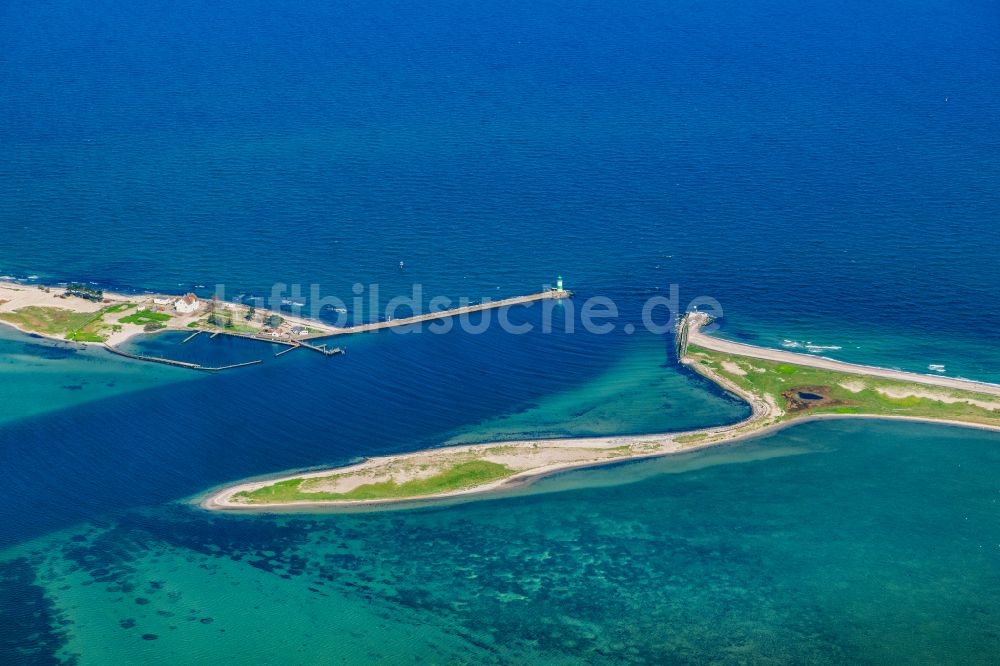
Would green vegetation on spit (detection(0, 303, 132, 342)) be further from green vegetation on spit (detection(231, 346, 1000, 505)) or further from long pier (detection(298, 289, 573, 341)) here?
green vegetation on spit (detection(231, 346, 1000, 505))

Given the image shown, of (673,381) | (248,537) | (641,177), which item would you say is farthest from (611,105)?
(248,537)

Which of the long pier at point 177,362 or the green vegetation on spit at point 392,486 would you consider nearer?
the green vegetation on spit at point 392,486

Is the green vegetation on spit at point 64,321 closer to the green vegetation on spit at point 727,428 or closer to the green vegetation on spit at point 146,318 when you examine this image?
the green vegetation on spit at point 146,318

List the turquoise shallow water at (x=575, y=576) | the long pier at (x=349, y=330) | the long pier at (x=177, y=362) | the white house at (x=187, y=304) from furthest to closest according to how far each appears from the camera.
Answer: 1. the white house at (x=187, y=304)
2. the long pier at (x=349, y=330)
3. the long pier at (x=177, y=362)
4. the turquoise shallow water at (x=575, y=576)

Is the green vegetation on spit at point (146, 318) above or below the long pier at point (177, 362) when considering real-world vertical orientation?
above

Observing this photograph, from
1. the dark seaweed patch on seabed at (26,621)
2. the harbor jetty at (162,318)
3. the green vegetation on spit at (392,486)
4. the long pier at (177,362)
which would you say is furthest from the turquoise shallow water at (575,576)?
the harbor jetty at (162,318)

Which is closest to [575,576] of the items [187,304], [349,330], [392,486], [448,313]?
[392,486]

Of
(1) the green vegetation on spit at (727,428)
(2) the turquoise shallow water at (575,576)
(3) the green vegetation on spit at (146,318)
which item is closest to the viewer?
(2) the turquoise shallow water at (575,576)
